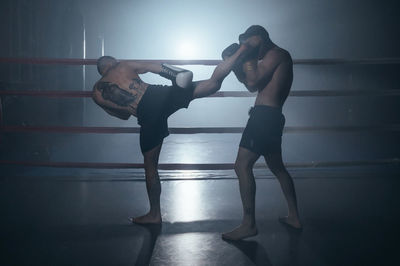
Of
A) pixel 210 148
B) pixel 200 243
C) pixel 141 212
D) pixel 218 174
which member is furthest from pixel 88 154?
pixel 200 243

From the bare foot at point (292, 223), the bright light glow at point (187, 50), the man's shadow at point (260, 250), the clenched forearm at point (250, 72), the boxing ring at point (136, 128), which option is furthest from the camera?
the bright light glow at point (187, 50)

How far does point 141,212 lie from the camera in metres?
2.33

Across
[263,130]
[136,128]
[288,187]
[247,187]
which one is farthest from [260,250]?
[136,128]

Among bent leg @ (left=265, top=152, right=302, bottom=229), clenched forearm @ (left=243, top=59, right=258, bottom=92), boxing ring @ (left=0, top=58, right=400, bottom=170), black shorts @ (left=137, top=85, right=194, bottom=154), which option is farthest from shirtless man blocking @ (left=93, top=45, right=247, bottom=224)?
boxing ring @ (left=0, top=58, right=400, bottom=170)

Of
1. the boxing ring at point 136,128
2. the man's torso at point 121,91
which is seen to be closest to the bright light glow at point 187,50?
the boxing ring at point 136,128

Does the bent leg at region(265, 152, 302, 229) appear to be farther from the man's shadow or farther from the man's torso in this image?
the man's torso

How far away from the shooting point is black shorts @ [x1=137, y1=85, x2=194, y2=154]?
207 cm

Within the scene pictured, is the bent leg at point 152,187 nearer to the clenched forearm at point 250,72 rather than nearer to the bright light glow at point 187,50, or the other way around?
the clenched forearm at point 250,72

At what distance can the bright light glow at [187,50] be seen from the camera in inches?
715

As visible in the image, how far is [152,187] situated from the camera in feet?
7.06

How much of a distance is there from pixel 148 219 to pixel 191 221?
0.26 meters

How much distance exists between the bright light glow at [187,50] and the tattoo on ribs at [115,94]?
54.0ft

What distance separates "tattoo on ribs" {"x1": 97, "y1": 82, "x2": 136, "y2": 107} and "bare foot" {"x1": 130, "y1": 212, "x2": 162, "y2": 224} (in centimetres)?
67

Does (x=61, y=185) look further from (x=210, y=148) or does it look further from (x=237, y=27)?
(x=237, y=27)
